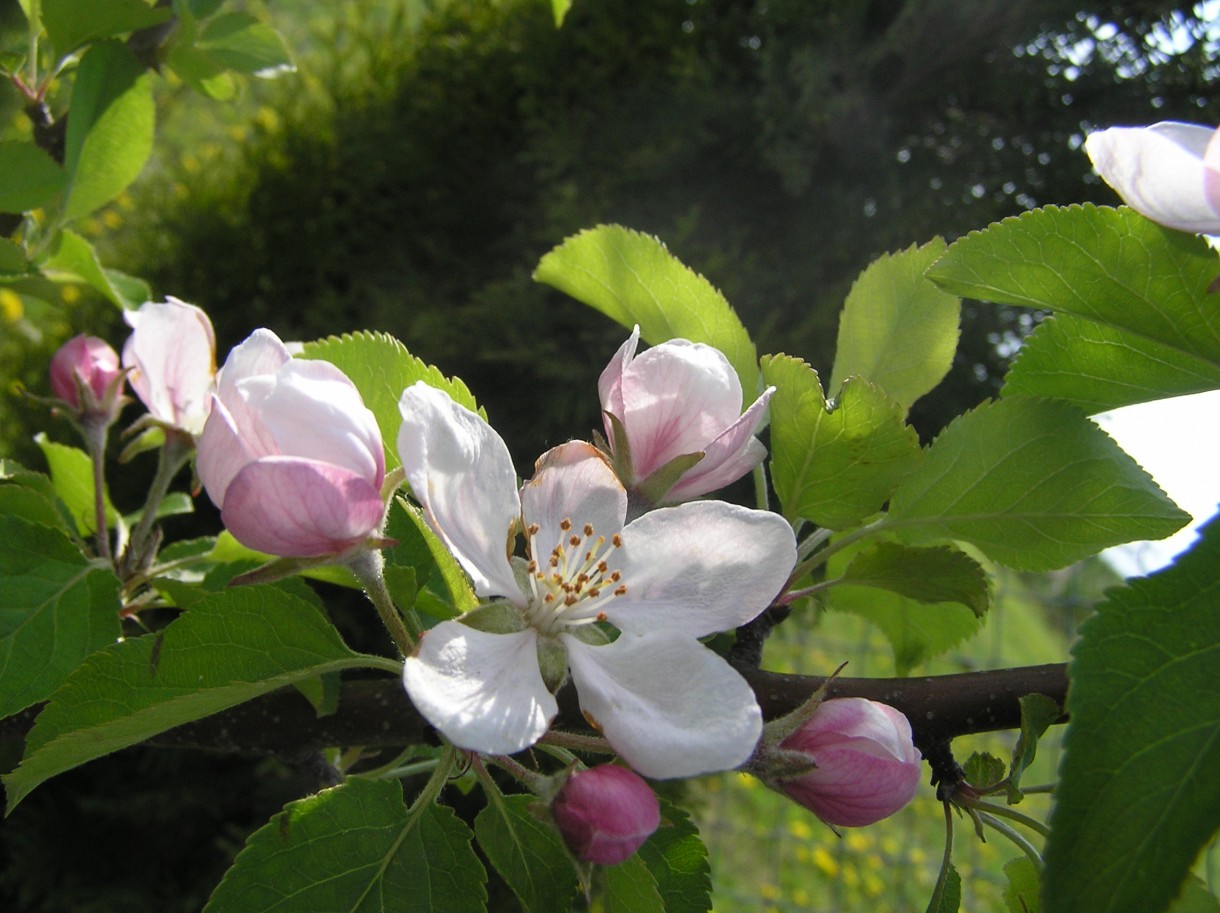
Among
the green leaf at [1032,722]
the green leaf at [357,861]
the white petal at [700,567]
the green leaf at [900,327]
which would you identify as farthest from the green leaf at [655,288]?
the green leaf at [357,861]

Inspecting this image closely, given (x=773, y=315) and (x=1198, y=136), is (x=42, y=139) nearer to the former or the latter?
(x=1198, y=136)

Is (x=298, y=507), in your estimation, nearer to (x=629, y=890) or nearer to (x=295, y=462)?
(x=295, y=462)

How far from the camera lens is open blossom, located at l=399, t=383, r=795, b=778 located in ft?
1.76

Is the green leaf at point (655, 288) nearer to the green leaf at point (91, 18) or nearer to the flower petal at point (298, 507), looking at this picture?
the flower petal at point (298, 507)

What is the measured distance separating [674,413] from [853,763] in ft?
0.85

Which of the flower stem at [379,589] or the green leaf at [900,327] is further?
the green leaf at [900,327]

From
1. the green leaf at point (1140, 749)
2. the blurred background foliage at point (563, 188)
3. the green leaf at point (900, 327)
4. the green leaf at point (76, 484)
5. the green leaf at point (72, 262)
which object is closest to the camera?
the green leaf at point (1140, 749)

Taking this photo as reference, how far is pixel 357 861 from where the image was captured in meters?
0.63

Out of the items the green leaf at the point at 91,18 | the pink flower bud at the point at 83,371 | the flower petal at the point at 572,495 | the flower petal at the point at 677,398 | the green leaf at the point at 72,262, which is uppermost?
the green leaf at the point at 91,18

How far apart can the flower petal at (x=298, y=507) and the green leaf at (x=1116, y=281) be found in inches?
16.7

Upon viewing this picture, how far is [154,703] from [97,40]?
0.81 meters

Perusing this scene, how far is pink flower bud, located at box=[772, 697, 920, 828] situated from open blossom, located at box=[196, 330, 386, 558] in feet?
0.99

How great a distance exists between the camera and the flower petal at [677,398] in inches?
27.5

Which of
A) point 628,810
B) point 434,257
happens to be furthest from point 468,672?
point 434,257
